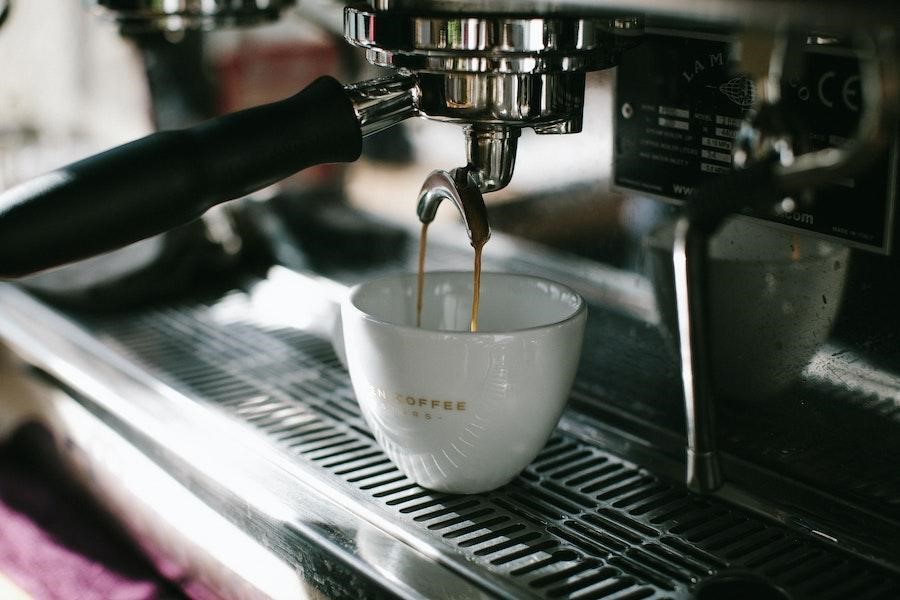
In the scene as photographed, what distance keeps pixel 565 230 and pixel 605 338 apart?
0.07m

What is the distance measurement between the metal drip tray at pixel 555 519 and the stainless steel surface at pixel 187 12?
24 centimetres

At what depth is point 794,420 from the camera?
54 centimetres

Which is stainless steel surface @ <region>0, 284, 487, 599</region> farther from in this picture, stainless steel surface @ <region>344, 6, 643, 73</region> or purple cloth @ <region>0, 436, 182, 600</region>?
stainless steel surface @ <region>344, 6, 643, 73</region>

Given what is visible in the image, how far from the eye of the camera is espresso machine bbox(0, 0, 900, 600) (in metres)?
0.42

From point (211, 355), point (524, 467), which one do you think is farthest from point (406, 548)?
point (211, 355)

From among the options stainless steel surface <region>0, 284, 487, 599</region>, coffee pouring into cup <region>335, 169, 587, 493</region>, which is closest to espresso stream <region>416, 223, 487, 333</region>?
coffee pouring into cup <region>335, 169, 587, 493</region>

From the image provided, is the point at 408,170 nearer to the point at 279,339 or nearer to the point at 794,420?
the point at 279,339

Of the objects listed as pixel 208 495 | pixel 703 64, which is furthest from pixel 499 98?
pixel 208 495

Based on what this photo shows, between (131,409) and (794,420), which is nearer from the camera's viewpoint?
(794,420)

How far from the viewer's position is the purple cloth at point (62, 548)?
633 mm

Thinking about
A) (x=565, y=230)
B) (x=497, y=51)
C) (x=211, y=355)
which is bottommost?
(x=211, y=355)

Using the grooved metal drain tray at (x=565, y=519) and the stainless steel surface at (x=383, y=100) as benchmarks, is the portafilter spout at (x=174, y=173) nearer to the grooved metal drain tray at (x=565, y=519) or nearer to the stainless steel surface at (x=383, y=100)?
the stainless steel surface at (x=383, y=100)

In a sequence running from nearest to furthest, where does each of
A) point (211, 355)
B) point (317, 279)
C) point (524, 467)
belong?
point (524, 467) → point (211, 355) → point (317, 279)

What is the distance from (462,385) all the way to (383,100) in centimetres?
13
